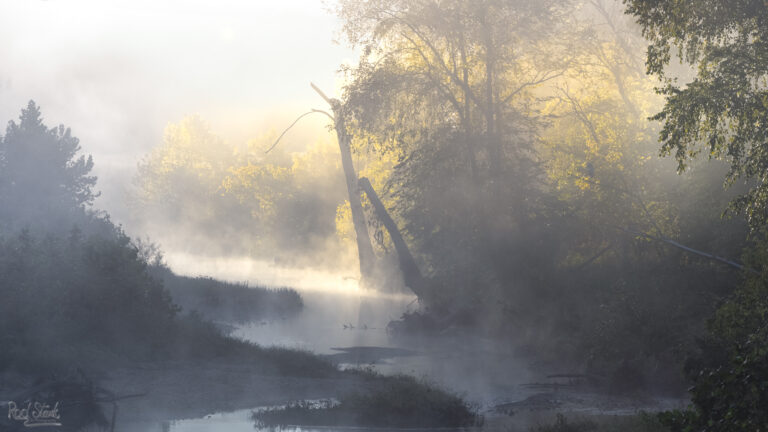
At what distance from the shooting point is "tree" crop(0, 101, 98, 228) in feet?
137

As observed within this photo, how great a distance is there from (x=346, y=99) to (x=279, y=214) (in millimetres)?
50083

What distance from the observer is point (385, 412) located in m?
16.4

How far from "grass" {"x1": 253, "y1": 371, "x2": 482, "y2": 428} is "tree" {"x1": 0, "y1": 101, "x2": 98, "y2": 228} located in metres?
29.2

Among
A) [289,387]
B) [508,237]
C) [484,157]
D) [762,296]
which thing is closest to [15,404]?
[289,387]

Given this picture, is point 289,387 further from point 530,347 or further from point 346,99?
point 346,99

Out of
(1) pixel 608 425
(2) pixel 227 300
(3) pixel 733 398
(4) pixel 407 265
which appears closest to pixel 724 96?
(3) pixel 733 398

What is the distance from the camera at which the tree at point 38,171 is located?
137 ft

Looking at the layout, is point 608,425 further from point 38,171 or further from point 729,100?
point 38,171
